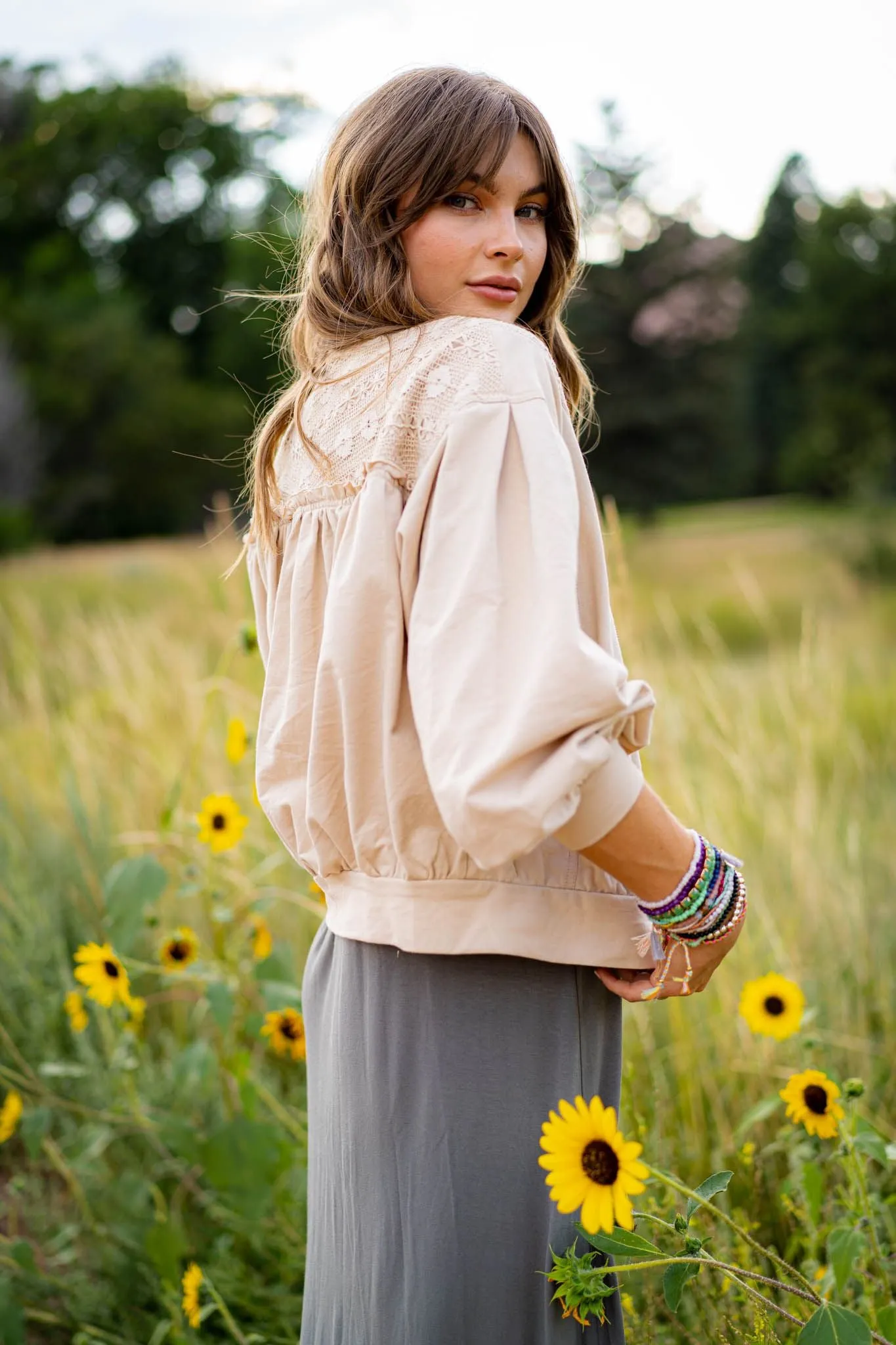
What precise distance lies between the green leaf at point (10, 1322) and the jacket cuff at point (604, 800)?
4.29 feet

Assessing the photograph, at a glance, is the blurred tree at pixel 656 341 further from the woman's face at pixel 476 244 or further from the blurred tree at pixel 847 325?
the woman's face at pixel 476 244

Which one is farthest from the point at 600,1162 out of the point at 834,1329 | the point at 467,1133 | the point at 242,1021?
the point at 242,1021

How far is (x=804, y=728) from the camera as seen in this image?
2.62 meters

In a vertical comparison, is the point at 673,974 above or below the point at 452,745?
below

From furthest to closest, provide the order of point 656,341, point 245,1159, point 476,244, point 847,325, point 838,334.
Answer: point 838,334 < point 847,325 < point 656,341 < point 245,1159 < point 476,244

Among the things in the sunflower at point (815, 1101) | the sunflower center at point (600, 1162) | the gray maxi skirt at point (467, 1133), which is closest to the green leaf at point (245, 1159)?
the gray maxi skirt at point (467, 1133)

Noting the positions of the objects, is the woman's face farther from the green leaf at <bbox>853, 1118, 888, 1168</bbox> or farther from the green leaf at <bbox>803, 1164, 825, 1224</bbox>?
the green leaf at <bbox>803, 1164, 825, 1224</bbox>

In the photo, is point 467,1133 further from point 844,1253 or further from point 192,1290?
point 192,1290

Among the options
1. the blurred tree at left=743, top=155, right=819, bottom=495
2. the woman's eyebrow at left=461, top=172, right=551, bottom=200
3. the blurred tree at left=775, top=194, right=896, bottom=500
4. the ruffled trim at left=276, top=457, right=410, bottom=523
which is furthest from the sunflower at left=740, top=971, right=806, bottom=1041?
the blurred tree at left=743, top=155, right=819, bottom=495

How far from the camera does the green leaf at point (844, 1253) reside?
3.81 feet

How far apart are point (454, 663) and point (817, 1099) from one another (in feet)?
2.68

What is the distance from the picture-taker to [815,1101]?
4.47 ft

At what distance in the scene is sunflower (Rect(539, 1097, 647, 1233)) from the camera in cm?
98

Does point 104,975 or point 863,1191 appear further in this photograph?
point 104,975
